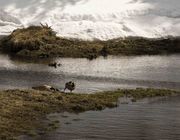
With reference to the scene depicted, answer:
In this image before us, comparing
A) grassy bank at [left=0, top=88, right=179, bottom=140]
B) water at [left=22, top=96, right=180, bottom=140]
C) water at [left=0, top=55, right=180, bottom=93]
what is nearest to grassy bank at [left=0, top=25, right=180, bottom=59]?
water at [left=0, top=55, right=180, bottom=93]

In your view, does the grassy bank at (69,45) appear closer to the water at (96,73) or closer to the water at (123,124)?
the water at (96,73)

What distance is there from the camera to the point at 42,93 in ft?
119

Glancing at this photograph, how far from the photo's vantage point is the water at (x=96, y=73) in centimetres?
4744

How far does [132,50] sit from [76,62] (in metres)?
18.9

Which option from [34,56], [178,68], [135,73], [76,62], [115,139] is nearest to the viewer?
[115,139]

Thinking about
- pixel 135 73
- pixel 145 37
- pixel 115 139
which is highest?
pixel 145 37

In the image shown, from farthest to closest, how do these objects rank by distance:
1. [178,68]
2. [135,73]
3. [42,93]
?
[178,68], [135,73], [42,93]

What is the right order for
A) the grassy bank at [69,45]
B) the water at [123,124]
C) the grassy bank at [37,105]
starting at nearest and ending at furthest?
the water at [123,124], the grassy bank at [37,105], the grassy bank at [69,45]

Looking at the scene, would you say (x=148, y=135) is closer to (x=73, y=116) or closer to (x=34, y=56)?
(x=73, y=116)

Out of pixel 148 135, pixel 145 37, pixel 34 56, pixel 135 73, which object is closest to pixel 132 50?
pixel 145 37

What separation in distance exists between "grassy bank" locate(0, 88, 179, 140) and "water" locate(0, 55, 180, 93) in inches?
195

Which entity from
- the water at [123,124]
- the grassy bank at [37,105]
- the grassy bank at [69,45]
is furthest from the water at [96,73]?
the water at [123,124]

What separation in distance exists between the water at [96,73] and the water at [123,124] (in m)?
9.18

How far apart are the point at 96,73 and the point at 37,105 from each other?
81.4ft
